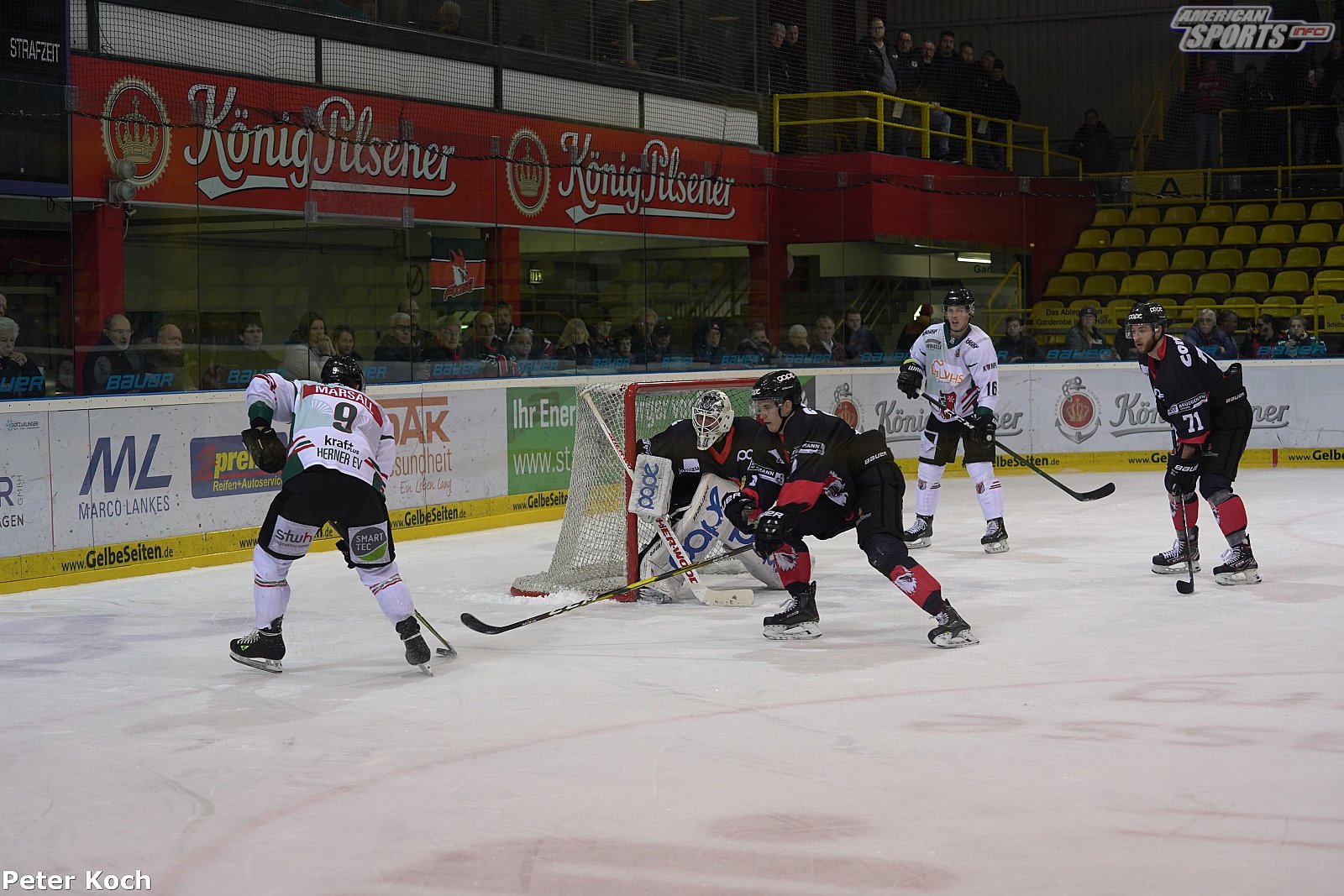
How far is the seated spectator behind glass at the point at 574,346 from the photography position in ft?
33.2

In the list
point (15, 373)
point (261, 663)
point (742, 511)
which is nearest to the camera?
point (261, 663)

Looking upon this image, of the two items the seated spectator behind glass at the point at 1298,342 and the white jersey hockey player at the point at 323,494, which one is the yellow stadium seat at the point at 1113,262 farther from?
the white jersey hockey player at the point at 323,494

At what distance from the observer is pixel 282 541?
496cm

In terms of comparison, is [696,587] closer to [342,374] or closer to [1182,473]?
[342,374]

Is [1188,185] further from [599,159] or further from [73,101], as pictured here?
[73,101]

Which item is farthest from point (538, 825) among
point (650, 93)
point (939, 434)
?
point (650, 93)

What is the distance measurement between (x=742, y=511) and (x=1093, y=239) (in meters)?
10.8

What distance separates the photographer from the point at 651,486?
6512 millimetres

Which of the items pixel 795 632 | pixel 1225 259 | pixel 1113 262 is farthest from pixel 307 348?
pixel 1225 259

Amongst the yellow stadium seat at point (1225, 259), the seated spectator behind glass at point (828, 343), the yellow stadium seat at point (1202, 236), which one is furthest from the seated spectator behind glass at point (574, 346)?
the yellow stadium seat at point (1202, 236)

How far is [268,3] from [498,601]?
6151 mm

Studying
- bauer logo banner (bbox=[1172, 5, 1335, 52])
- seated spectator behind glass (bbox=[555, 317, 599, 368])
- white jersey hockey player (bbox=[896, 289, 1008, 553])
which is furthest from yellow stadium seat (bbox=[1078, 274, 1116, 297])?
white jersey hockey player (bbox=[896, 289, 1008, 553])

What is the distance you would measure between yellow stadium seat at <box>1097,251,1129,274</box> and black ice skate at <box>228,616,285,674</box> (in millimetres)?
12040

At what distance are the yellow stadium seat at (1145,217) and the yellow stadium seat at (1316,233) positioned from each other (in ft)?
4.82
